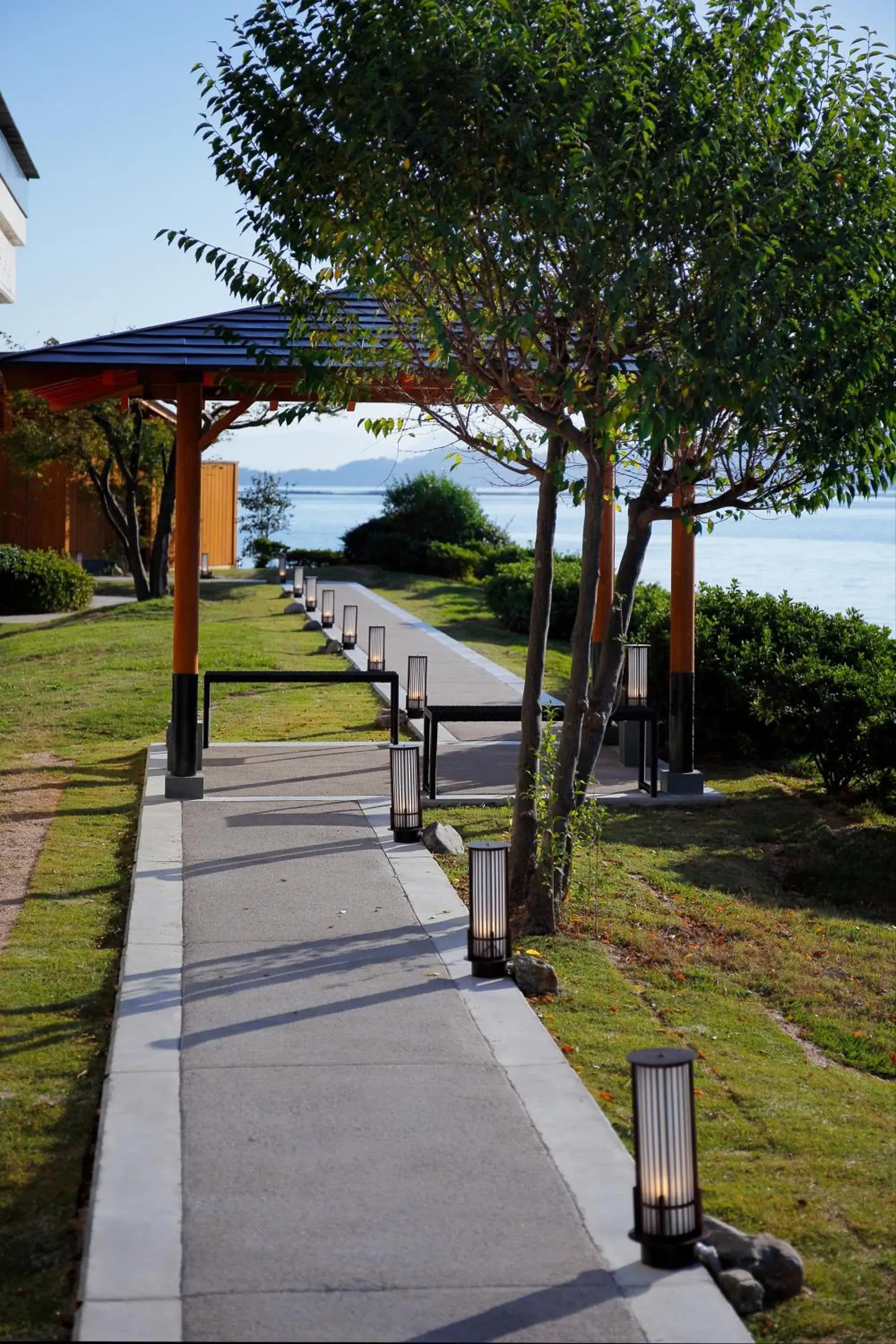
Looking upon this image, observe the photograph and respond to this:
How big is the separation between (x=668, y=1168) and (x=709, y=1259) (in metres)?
0.30

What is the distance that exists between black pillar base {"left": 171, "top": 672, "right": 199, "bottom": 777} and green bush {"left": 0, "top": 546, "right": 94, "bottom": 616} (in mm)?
15927

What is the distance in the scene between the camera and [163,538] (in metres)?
27.1

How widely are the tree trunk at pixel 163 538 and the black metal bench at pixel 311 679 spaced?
14498 mm

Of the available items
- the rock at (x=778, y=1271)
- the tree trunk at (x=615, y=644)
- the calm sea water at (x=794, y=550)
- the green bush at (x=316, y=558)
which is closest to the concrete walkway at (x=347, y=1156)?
the rock at (x=778, y=1271)

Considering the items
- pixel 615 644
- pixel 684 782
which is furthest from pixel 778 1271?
pixel 684 782

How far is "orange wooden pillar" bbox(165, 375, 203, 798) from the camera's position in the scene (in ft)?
34.8

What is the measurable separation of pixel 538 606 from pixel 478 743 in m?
5.61

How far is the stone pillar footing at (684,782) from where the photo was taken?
11.0 m

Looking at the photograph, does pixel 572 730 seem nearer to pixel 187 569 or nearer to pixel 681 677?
pixel 681 677

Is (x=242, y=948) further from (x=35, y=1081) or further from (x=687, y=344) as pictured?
(x=687, y=344)

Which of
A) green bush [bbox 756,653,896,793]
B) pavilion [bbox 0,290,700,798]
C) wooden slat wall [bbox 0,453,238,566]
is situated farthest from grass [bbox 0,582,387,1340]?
wooden slat wall [bbox 0,453,238,566]

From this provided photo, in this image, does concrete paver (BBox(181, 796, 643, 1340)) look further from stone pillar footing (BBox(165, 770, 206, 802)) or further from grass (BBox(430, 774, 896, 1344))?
stone pillar footing (BBox(165, 770, 206, 802))

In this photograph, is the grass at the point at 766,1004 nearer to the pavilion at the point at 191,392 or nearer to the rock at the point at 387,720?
the pavilion at the point at 191,392

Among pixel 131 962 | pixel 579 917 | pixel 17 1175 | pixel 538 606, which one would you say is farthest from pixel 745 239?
pixel 17 1175
